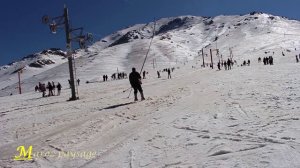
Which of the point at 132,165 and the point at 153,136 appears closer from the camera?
the point at 132,165

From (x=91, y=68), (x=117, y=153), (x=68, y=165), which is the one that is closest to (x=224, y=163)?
(x=117, y=153)

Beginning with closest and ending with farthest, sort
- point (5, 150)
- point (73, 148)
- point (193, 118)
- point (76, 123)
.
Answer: point (73, 148), point (5, 150), point (193, 118), point (76, 123)

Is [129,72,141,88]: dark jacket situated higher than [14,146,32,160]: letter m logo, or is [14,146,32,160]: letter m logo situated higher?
[129,72,141,88]: dark jacket

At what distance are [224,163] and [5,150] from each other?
16.9ft

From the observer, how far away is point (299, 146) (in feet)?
20.2

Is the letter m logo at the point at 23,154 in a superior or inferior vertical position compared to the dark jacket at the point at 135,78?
inferior

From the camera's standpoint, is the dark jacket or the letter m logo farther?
the dark jacket

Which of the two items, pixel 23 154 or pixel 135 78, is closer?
pixel 23 154

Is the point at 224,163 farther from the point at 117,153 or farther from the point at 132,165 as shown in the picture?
the point at 117,153

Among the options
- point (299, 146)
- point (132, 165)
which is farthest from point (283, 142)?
point (132, 165)

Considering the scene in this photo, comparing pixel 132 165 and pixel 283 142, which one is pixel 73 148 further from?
pixel 283 142

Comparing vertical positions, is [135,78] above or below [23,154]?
above

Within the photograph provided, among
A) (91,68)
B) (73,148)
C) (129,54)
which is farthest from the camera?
(129,54)

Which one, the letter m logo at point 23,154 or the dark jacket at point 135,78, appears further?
the dark jacket at point 135,78
